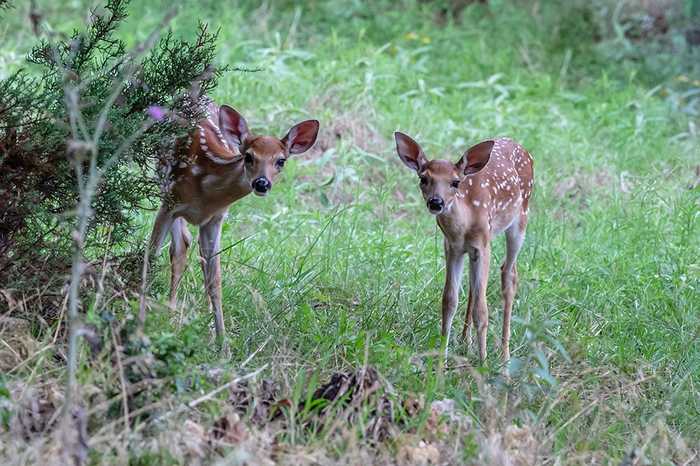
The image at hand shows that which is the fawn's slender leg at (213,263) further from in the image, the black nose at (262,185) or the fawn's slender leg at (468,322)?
the fawn's slender leg at (468,322)

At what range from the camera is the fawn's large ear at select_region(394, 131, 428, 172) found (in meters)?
6.00

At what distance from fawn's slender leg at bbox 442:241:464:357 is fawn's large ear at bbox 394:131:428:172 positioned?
0.46 m

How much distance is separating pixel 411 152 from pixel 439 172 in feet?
0.80

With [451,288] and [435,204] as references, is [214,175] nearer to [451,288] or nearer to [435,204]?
[435,204]

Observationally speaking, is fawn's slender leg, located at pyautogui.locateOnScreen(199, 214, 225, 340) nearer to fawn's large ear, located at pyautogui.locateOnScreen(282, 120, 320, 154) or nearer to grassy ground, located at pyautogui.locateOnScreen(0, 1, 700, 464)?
grassy ground, located at pyautogui.locateOnScreen(0, 1, 700, 464)

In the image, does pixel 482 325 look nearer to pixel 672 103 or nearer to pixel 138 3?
pixel 672 103

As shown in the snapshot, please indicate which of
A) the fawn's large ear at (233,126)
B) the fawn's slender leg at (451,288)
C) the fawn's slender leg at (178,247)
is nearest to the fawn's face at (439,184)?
the fawn's slender leg at (451,288)

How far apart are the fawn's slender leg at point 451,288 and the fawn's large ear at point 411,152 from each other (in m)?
0.46

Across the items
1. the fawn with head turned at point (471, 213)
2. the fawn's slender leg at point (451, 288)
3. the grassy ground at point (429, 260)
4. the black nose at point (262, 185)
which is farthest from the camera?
the fawn's slender leg at point (451, 288)

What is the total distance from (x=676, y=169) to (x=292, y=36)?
3.68 meters

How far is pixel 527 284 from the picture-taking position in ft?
22.2

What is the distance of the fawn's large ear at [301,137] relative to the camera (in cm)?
591

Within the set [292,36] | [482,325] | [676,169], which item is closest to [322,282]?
[482,325]

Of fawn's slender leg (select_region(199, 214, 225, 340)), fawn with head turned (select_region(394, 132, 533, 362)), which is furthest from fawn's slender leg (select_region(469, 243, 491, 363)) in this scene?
fawn's slender leg (select_region(199, 214, 225, 340))
